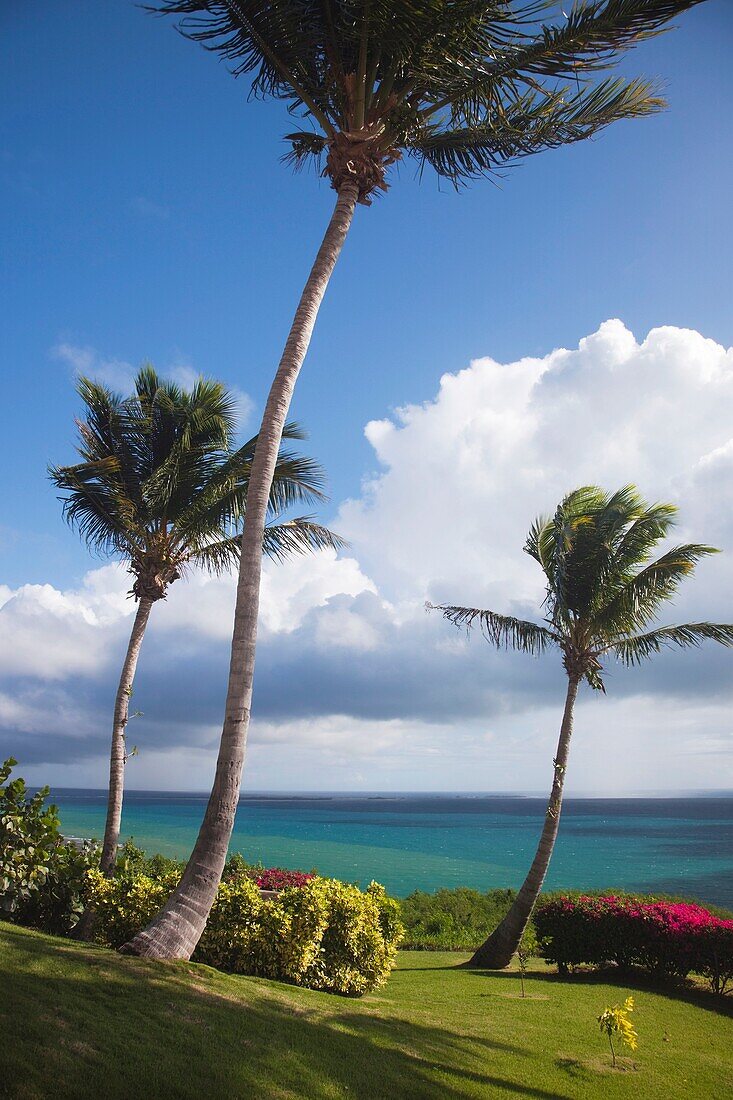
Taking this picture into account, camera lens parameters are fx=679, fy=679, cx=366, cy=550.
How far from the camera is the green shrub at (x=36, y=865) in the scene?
859cm

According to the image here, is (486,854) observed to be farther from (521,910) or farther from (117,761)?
(117,761)

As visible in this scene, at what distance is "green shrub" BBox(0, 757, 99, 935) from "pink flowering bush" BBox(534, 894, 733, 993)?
979 cm

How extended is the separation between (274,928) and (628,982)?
841cm

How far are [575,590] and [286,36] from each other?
11.9 meters

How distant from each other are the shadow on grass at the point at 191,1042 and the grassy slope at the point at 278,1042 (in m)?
0.02

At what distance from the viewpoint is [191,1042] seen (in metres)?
5.58

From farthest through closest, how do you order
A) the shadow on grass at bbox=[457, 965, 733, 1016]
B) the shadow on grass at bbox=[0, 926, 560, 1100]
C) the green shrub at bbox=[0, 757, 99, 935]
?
the shadow on grass at bbox=[457, 965, 733, 1016]
the green shrub at bbox=[0, 757, 99, 935]
the shadow on grass at bbox=[0, 926, 560, 1100]

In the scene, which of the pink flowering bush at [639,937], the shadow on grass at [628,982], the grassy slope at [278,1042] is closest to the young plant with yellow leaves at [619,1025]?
the grassy slope at [278,1042]

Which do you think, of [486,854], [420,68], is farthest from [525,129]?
[486,854]

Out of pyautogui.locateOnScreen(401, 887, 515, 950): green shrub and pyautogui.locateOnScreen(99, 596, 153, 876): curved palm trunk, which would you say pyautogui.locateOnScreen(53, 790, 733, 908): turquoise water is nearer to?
pyautogui.locateOnScreen(401, 887, 515, 950): green shrub

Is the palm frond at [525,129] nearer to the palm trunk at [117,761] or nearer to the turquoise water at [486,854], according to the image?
the palm trunk at [117,761]

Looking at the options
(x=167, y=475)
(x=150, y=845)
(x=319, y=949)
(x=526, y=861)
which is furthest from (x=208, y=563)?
(x=526, y=861)

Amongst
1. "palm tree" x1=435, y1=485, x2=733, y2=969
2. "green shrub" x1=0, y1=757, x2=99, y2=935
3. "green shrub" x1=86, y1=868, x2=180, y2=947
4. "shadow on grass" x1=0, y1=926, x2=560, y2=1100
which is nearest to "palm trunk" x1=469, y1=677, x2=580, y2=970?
"palm tree" x1=435, y1=485, x2=733, y2=969

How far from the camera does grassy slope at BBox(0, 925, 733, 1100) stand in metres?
4.86
